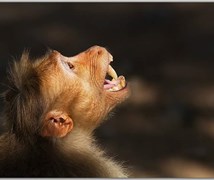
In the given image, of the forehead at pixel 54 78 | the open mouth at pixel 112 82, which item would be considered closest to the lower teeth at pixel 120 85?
the open mouth at pixel 112 82

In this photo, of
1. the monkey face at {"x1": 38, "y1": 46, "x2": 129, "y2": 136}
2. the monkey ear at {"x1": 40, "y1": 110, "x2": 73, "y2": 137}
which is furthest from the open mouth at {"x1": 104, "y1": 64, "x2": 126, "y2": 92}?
the monkey ear at {"x1": 40, "y1": 110, "x2": 73, "y2": 137}

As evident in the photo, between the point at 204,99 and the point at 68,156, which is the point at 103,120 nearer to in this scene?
the point at 68,156

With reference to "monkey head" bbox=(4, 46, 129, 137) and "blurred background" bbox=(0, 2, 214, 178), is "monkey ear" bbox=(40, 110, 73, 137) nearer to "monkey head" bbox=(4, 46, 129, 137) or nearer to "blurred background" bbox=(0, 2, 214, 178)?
"monkey head" bbox=(4, 46, 129, 137)

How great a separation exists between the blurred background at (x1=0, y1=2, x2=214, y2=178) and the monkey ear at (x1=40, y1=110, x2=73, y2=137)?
0.15m

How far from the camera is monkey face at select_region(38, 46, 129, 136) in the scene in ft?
8.21

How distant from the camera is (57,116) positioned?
2.48m

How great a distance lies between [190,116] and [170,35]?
0.90ft

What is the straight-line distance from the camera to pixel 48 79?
8.21 ft

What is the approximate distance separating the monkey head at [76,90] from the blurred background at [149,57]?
33mm

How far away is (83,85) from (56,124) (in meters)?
0.16

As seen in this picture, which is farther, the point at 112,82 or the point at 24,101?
the point at 112,82

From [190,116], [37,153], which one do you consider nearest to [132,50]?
[190,116]

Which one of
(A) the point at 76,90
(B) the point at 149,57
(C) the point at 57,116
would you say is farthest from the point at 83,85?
(B) the point at 149,57

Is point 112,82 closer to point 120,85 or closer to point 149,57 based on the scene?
point 120,85
